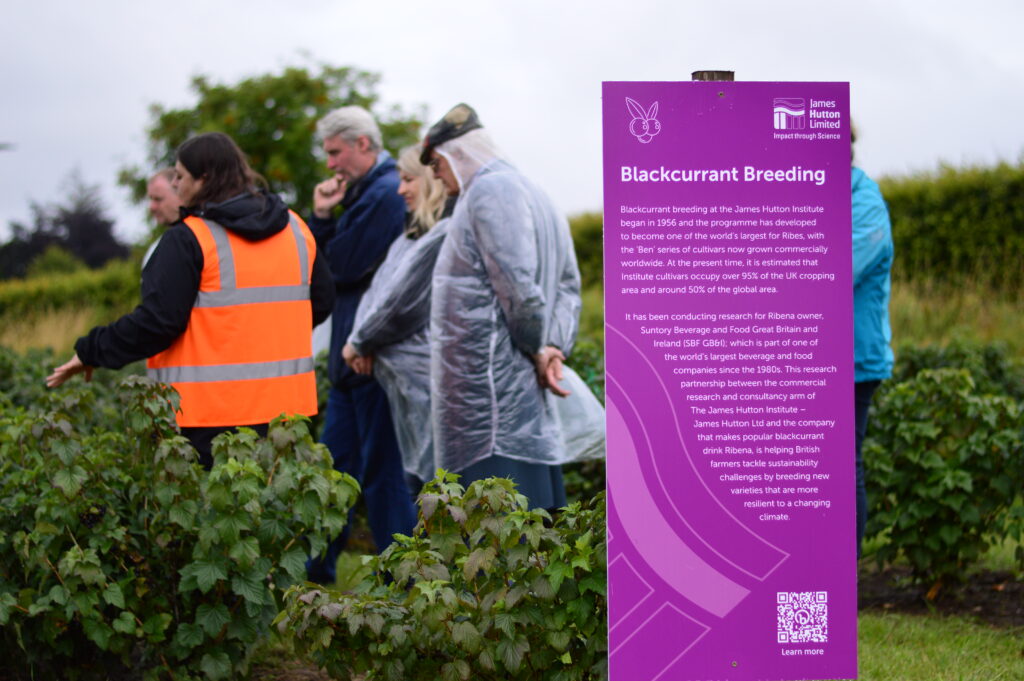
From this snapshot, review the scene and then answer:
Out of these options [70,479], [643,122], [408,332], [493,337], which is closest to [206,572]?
[70,479]

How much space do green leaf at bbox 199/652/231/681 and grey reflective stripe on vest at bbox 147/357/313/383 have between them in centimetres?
114

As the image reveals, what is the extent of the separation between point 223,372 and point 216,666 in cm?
120

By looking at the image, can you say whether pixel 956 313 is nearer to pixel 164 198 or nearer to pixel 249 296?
pixel 164 198

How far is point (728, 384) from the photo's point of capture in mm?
2934

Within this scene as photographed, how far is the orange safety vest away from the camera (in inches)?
176

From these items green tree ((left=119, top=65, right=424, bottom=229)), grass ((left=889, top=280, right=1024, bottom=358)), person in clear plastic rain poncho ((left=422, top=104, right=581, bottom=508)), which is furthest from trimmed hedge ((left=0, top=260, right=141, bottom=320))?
person in clear plastic rain poncho ((left=422, top=104, right=581, bottom=508))

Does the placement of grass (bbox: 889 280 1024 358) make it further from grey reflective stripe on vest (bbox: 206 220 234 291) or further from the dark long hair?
grey reflective stripe on vest (bbox: 206 220 234 291)

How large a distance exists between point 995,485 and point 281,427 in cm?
314

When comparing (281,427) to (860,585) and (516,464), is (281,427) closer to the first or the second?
(516,464)

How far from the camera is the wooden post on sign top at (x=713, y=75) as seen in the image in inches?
121

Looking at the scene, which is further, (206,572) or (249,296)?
(249,296)

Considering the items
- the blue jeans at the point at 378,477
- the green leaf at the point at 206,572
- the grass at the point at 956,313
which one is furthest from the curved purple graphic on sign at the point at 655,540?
the grass at the point at 956,313

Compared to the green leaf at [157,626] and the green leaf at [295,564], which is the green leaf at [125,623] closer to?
the green leaf at [157,626]

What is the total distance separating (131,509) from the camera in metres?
3.86
